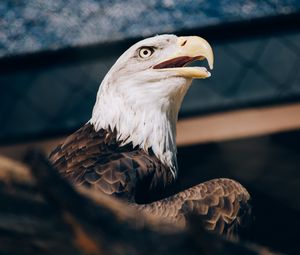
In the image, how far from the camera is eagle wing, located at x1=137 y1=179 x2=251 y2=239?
11.6 feet

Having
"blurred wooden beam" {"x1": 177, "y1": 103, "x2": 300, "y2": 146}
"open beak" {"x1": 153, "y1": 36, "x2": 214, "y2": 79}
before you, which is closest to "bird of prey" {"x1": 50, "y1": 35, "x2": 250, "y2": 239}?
"open beak" {"x1": 153, "y1": 36, "x2": 214, "y2": 79}

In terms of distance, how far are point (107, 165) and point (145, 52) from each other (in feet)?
2.38

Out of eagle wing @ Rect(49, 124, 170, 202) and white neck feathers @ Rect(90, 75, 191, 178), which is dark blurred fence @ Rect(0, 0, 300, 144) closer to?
white neck feathers @ Rect(90, 75, 191, 178)

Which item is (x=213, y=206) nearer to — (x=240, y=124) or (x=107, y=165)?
(x=107, y=165)

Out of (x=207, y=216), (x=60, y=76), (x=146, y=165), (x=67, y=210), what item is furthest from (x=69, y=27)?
(x=67, y=210)

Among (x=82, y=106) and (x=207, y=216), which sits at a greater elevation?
(x=82, y=106)

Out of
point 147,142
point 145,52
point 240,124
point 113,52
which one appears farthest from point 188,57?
point 113,52

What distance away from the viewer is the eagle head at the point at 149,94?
13.5 feet

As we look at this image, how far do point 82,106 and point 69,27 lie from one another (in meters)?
0.38

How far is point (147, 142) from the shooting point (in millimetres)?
4141

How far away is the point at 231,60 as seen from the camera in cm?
471

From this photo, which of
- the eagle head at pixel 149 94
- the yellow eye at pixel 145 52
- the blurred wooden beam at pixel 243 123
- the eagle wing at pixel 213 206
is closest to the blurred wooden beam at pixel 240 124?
the blurred wooden beam at pixel 243 123

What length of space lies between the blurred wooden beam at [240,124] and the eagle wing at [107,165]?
0.59 metres

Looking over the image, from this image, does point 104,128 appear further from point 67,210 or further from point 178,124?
point 67,210
